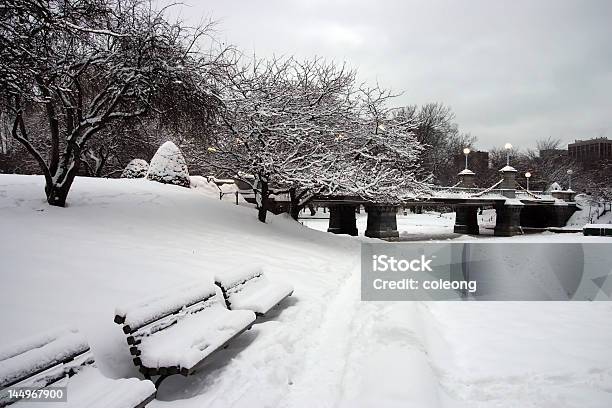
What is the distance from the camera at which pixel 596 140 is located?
4203 inches

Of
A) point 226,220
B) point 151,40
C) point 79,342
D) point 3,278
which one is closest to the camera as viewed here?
point 79,342

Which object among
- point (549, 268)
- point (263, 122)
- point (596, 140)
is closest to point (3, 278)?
point (263, 122)

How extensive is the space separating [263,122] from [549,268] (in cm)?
1026

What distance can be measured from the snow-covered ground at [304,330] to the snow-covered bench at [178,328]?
1.15 feet

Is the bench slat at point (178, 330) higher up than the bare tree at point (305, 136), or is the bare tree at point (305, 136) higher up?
the bare tree at point (305, 136)

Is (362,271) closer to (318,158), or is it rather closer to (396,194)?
(318,158)

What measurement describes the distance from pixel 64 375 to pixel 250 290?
3.30 meters

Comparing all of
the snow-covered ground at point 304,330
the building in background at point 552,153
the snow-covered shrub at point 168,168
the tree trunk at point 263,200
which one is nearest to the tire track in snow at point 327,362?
the snow-covered ground at point 304,330

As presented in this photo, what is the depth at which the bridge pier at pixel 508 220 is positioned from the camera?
38.3 meters

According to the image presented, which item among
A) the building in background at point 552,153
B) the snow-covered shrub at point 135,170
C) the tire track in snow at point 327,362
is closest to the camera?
the tire track in snow at point 327,362

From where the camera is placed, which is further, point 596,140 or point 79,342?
point 596,140

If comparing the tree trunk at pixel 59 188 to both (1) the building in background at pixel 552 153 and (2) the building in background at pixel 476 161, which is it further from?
(1) the building in background at pixel 552 153

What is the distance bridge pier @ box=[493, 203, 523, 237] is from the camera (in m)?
38.3

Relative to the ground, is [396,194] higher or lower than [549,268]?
higher
